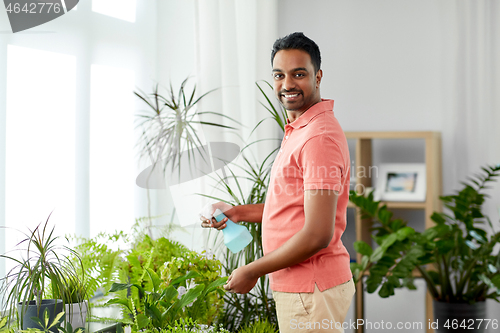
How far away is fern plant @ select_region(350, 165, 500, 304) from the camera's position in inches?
98.0

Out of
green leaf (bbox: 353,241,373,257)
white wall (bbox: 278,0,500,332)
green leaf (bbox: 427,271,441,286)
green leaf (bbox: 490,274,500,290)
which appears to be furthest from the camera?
white wall (bbox: 278,0,500,332)

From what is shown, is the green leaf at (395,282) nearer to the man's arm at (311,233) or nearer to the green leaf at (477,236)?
the green leaf at (477,236)

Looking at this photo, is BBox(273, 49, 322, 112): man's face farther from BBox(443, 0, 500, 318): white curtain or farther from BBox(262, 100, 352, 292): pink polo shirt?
BBox(443, 0, 500, 318): white curtain

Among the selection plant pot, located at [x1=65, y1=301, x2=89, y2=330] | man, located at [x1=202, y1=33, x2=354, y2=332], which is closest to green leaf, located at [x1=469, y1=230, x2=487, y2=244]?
man, located at [x1=202, y1=33, x2=354, y2=332]

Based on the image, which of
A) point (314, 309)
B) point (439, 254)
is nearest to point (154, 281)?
point (314, 309)

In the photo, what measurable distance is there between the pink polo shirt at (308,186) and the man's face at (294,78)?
0.04m

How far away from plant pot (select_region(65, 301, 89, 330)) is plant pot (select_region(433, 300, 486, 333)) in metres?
2.08

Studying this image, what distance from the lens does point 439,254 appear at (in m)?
2.61

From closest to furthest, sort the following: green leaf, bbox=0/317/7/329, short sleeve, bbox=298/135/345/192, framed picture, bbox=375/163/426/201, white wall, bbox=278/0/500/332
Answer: short sleeve, bbox=298/135/345/192, green leaf, bbox=0/317/7/329, framed picture, bbox=375/163/426/201, white wall, bbox=278/0/500/332

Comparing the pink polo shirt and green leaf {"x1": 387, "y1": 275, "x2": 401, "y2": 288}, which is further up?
the pink polo shirt

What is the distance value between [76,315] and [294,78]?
0.95m

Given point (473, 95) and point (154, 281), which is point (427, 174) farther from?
point (154, 281)

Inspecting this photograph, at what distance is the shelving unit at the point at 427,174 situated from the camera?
9.12 ft

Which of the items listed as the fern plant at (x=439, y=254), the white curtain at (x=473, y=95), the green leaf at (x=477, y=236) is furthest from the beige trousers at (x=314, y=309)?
the white curtain at (x=473, y=95)
